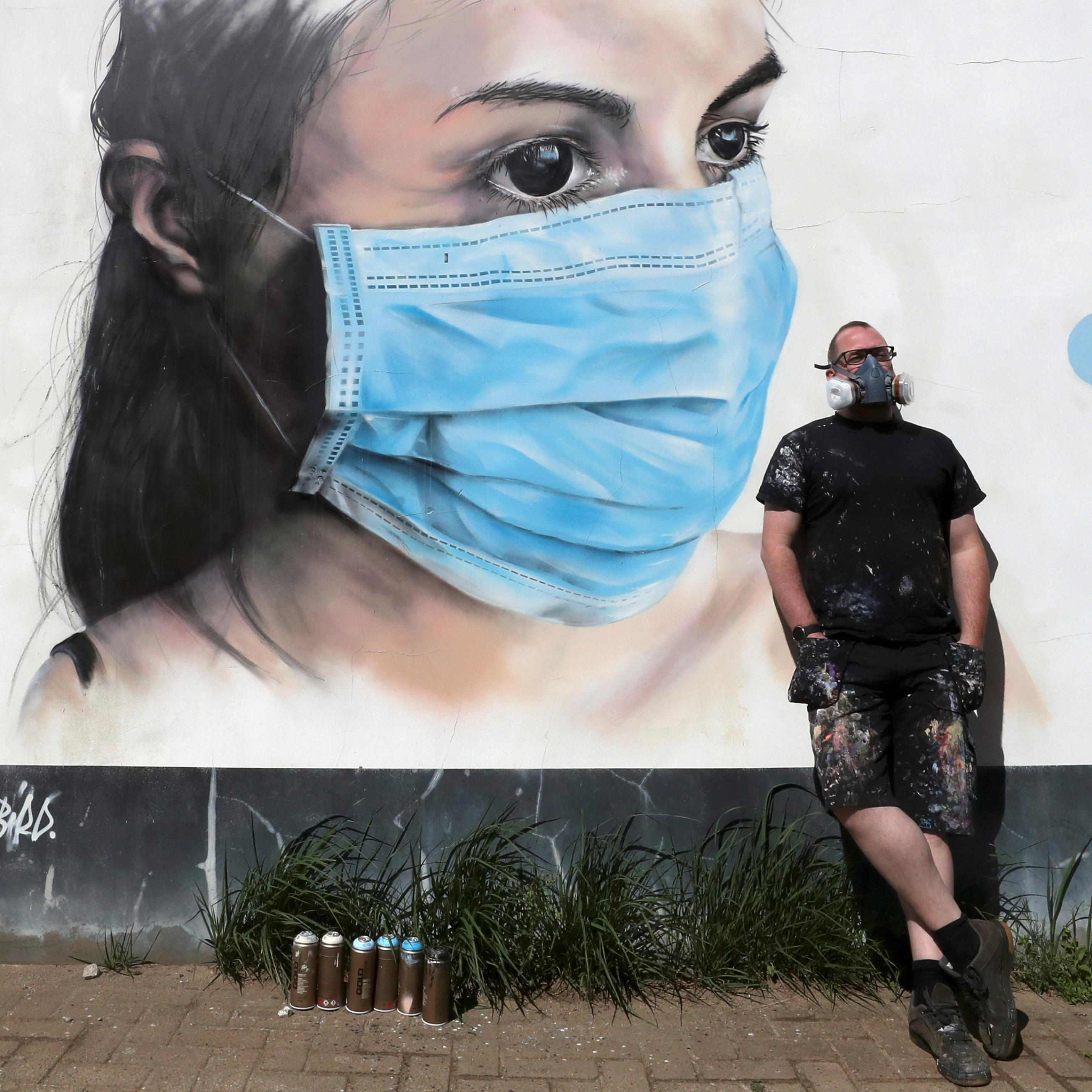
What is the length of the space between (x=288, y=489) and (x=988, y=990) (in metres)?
2.73

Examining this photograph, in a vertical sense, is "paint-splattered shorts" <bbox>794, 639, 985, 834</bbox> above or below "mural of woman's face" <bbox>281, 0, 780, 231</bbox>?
below

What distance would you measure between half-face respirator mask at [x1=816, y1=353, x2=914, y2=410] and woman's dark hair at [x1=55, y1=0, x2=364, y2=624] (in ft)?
6.36

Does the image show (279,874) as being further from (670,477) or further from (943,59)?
(943,59)

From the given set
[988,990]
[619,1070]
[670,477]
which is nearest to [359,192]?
[670,477]

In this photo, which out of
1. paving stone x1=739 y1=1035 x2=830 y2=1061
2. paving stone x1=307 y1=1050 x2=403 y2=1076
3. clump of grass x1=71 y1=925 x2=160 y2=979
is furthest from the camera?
clump of grass x1=71 y1=925 x2=160 y2=979

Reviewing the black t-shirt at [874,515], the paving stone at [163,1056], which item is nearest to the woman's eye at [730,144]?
the black t-shirt at [874,515]

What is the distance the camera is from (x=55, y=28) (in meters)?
3.63

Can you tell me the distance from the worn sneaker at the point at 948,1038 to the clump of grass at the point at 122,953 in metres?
2.52

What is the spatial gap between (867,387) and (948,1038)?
1.92 metres

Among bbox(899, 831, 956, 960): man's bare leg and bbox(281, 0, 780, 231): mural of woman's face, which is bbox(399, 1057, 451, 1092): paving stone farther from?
bbox(281, 0, 780, 231): mural of woman's face

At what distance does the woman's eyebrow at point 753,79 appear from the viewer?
3.59 metres

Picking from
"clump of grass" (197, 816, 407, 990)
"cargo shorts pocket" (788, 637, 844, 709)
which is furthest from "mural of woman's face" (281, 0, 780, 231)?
"clump of grass" (197, 816, 407, 990)

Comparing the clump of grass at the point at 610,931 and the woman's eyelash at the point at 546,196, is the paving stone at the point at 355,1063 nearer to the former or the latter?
the clump of grass at the point at 610,931

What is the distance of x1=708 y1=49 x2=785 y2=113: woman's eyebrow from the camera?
3.59 metres
